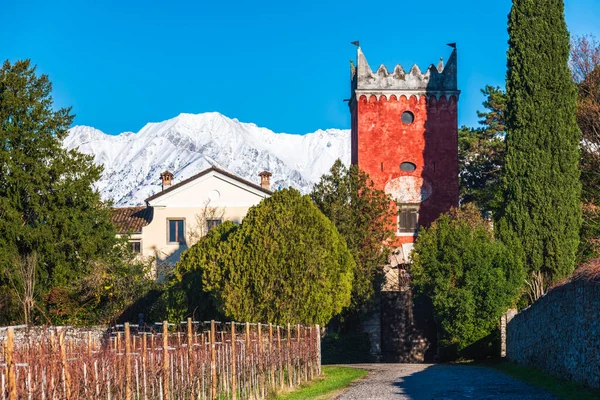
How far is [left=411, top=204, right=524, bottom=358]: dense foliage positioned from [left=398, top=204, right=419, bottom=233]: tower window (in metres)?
7.26

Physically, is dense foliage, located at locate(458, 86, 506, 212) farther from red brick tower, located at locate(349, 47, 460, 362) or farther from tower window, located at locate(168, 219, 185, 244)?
tower window, located at locate(168, 219, 185, 244)

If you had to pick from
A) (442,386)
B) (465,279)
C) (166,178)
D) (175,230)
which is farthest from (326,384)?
(166,178)

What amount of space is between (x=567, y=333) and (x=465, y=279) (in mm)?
12694

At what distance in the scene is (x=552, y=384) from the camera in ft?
56.0

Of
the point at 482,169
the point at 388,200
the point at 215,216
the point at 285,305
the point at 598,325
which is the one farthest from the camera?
the point at 482,169

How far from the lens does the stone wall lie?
15023 millimetres

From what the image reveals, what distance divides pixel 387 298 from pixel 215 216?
942cm

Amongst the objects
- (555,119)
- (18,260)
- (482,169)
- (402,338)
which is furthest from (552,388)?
(482,169)

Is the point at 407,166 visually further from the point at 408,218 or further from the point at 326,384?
the point at 326,384

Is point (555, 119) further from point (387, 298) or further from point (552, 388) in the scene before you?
point (552, 388)

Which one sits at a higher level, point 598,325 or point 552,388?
point 598,325

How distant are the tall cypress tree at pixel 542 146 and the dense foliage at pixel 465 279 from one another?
1257mm

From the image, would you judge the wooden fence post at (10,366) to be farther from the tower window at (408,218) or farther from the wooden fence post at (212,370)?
the tower window at (408,218)

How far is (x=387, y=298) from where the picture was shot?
36.2 m
